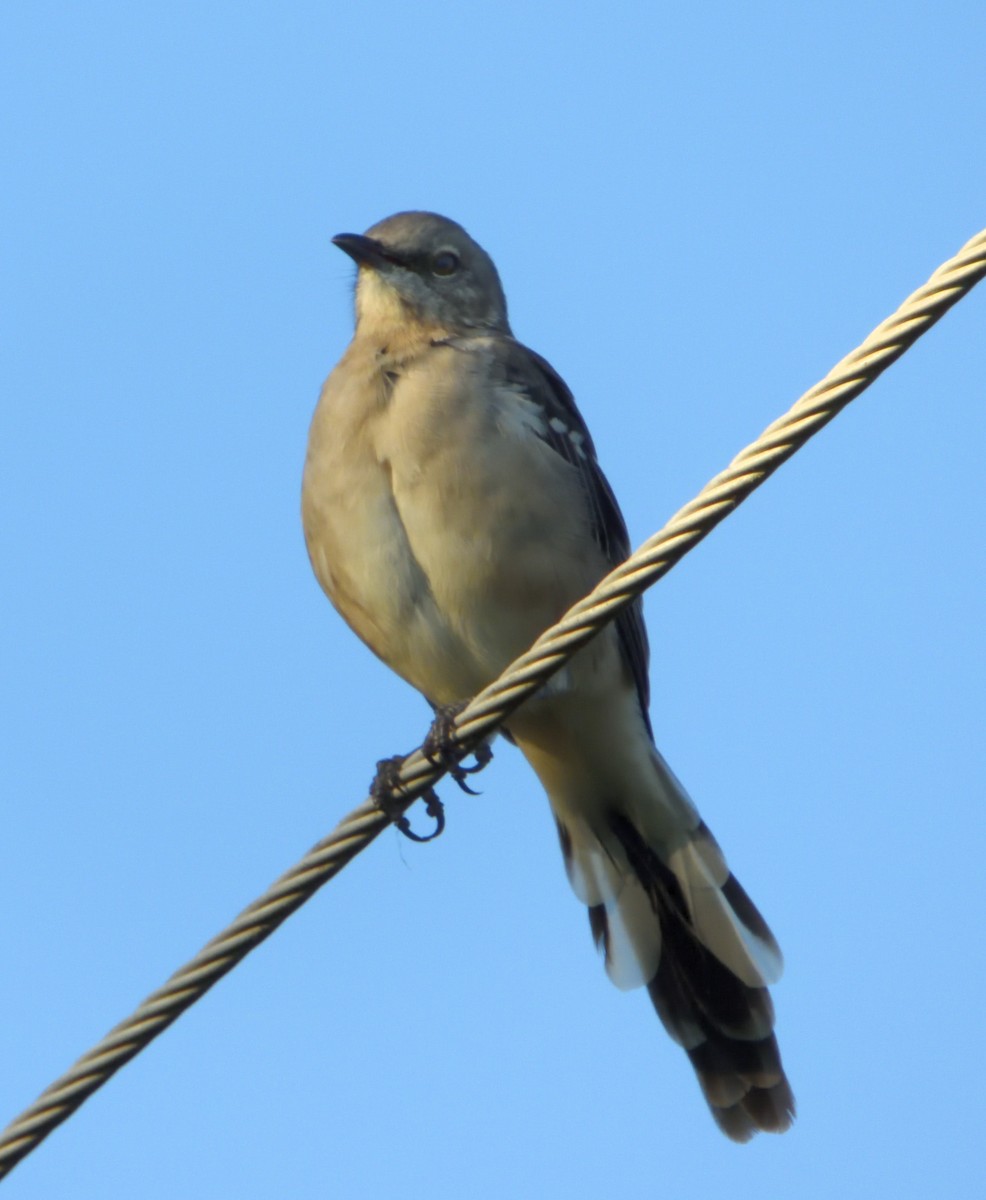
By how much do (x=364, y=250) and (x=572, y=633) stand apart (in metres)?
4.11

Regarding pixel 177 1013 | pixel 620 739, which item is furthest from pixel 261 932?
pixel 620 739

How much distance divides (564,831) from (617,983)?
74cm

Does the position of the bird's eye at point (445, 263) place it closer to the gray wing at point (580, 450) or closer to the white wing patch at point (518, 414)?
the gray wing at point (580, 450)

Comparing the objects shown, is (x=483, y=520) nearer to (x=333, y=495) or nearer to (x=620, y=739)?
(x=333, y=495)

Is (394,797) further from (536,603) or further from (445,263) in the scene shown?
(445,263)

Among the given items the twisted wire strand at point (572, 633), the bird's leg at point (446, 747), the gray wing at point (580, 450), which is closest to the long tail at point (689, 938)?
the gray wing at point (580, 450)

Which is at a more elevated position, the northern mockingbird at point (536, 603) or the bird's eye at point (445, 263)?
the bird's eye at point (445, 263)

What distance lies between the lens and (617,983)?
7.36 metres

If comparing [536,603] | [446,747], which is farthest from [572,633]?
[536,603]

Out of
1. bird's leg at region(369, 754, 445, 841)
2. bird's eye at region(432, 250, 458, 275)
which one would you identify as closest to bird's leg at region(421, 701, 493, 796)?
bird's leg at region(369, 754, 445, 841)

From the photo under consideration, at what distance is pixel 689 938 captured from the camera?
737 cm

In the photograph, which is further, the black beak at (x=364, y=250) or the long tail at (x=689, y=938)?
the black beak at (x=364, y=250)

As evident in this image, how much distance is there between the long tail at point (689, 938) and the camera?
280 inches

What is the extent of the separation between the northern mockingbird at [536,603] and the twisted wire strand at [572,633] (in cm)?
216
